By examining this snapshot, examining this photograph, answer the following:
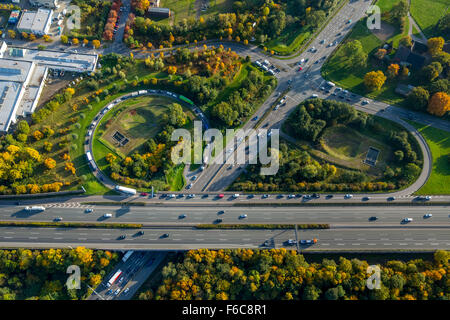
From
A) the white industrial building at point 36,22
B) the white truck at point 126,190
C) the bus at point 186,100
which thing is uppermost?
the white industrial building at point 36,22

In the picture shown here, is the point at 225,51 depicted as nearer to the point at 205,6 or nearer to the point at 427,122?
the point at 205,6

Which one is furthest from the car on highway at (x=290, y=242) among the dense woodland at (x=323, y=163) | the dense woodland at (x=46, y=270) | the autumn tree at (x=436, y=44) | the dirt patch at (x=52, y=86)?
the dirt patch at (x=52, y=86)

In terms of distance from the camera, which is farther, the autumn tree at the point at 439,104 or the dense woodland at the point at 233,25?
the dense woodland at the point at 233,25

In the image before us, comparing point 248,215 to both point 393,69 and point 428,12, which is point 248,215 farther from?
point 428,12

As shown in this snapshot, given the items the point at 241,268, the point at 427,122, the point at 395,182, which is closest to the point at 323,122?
the point at 395,182

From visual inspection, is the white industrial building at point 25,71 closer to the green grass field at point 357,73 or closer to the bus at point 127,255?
the bus at point 127,255

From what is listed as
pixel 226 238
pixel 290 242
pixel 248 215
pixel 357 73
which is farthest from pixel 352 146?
pixel 226 238
